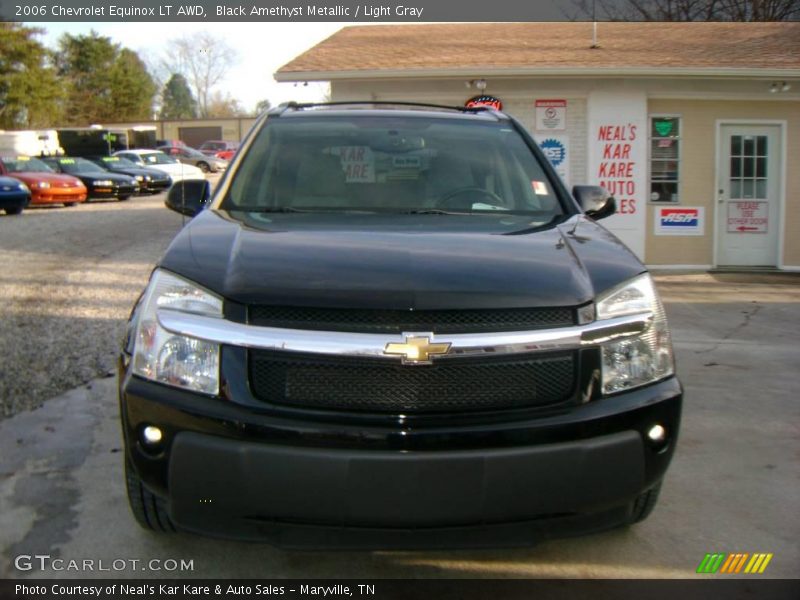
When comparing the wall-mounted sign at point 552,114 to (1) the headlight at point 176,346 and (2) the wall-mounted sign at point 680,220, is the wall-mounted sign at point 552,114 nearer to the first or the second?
(2) the wall-mounted sign at point 680,220

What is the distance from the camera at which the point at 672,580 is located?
3084mm

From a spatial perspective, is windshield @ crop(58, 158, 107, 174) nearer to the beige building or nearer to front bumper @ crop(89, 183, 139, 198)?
front bumper @ crop(89, 183, 139, 198)

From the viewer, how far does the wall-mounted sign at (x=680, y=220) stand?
39.2ft

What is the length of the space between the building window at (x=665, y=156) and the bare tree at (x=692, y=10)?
1706cm

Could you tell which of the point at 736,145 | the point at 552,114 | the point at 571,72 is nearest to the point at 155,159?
the point at 552,114

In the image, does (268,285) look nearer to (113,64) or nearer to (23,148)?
(23,148)

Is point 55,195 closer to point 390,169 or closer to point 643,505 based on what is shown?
point 390,169

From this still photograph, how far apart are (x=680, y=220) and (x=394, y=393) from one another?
10.3 m

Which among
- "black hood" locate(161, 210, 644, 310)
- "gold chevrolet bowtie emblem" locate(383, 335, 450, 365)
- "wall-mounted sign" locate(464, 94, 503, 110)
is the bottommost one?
"gold chevrolet bowtie emblem" locate(383, 335, 450, 365)

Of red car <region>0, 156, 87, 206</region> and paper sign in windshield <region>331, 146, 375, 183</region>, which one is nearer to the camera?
paper sign in windshield <region>331, 146, 375, 183</region>

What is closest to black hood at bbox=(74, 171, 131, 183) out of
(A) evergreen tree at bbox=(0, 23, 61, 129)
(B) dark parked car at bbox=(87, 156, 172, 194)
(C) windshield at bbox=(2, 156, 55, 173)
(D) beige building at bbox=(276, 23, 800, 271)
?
(C) windshield at bbox=(2, 156, 55, 173)

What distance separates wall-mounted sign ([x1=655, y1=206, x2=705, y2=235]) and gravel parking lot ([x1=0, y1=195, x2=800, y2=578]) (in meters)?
3.34

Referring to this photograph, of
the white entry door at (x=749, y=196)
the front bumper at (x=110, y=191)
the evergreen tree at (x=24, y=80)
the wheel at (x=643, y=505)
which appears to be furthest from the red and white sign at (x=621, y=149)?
the evergreen tree at (x=24, y=80)

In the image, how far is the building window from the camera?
38.8ft
